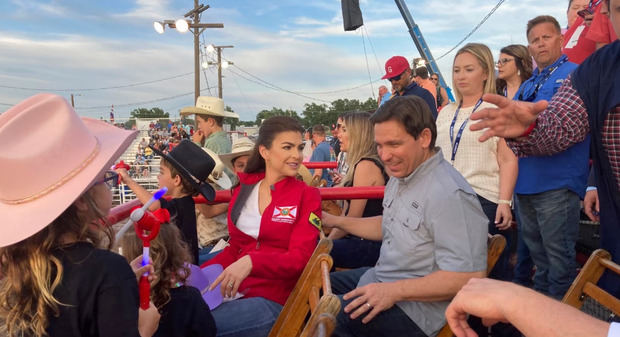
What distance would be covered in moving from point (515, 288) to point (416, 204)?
1135mm

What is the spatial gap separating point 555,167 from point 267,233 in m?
1.85

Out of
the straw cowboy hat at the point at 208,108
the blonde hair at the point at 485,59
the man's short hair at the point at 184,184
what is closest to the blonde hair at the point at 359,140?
the blonde hair at the point at 485,59

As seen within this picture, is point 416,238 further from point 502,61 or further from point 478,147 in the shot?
point 502,61

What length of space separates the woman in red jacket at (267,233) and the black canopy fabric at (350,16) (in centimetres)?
846

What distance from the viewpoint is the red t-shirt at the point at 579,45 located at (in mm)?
3973

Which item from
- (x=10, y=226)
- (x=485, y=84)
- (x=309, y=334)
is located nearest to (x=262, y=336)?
(x=309, y=334)

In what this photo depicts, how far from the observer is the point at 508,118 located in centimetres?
171

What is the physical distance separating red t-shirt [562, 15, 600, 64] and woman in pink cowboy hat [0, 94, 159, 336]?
407 cm

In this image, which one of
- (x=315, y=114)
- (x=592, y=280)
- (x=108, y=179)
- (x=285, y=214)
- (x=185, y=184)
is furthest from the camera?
(x=315, y=114)

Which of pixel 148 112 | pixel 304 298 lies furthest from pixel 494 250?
pixel 148 112

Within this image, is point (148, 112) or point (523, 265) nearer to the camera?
point (523, 265)

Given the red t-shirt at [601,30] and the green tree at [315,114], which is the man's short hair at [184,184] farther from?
the green tree at [315,114]

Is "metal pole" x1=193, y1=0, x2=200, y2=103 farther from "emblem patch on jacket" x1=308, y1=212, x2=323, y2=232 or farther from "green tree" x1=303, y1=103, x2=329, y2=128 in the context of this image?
"green tree" x1=303, y1=103, x2=329, y2=128

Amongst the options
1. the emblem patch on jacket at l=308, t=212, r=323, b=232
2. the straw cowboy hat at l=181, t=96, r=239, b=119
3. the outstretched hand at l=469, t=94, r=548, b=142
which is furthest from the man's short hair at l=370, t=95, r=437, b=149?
the straw cowboy hat at l=181, t=96, r=239, b=119
